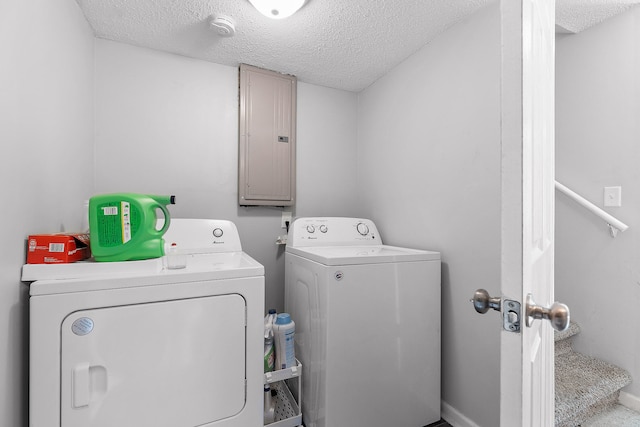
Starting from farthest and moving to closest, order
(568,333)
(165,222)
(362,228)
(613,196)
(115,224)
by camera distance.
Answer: (362,228) → (568,333) → (613,196) → (165,222) → (115,224)

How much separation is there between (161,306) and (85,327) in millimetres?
211

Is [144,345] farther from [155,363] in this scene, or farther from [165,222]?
[165,222]

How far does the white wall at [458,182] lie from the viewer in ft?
4.74

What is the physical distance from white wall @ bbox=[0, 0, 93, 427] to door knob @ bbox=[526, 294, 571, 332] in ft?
4.67

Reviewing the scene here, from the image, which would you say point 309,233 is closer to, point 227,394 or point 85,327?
point 227,394

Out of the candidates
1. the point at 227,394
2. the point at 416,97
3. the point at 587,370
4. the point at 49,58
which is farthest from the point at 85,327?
the point at 587,370

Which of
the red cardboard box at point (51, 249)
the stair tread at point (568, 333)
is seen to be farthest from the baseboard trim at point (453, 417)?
the red cardboard box at point (51, 249)

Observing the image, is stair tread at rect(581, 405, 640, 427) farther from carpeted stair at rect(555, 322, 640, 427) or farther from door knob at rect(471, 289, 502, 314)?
door knob at rect(471, 289, 502, 314)

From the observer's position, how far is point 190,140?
2.03 metres

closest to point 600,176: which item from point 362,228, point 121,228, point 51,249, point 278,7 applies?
point 362,228

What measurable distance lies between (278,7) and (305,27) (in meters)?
0.27

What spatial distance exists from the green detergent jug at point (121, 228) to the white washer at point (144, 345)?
0.07 m

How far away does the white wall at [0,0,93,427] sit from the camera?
87cm

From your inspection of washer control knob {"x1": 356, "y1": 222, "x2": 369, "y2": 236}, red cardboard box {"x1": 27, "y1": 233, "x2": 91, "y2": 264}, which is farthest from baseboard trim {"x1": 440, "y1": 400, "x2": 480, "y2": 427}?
red cardboard box {"x1": 27, "y1": 233, "x2": 91, "y2": 264}
